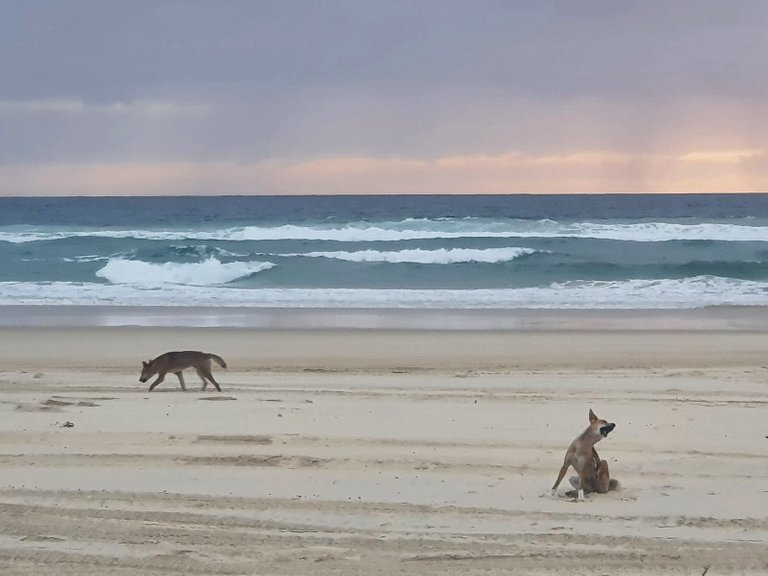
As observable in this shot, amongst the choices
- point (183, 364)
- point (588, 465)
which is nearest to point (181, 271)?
point (183, 364)

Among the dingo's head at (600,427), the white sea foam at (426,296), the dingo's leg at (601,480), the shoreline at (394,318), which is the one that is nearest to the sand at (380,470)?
the dingo's leg at (601,480)

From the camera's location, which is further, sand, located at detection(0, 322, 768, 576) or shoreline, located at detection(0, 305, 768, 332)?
shoreline, located at detection(0, 305, 768, 332)

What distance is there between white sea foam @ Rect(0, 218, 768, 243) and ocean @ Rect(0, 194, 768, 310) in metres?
0.08

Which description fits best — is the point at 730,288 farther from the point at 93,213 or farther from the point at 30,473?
the point at 93,213

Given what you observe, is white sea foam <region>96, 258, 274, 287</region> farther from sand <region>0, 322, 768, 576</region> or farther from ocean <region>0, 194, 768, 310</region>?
sand <region>0, 322, 768, 576</region>

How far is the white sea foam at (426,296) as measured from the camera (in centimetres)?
1812

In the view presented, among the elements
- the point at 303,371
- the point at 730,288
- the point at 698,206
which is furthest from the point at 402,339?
the point at 698,206

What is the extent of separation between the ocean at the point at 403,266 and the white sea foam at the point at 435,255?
0.21ft

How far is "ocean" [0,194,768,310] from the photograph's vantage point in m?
19.2

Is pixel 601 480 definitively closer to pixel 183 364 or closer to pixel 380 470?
pixel 380 470

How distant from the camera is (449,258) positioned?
29.8 m

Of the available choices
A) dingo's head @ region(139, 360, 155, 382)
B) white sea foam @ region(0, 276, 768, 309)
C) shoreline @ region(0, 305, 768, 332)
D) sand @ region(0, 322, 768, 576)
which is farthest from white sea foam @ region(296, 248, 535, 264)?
dingo's head @ region(139, 360, 155, 382)

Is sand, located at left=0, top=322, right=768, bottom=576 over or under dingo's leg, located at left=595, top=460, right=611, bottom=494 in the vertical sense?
under

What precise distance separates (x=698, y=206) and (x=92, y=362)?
6652 cm
